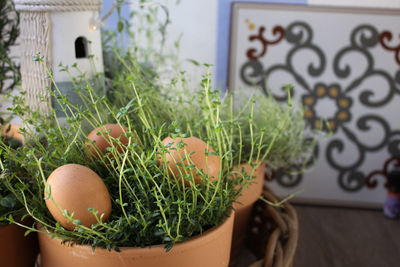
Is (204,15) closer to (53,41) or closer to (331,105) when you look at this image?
(331,105)

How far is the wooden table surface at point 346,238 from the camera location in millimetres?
772

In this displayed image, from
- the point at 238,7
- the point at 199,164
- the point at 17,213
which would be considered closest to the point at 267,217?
the point at 199,164

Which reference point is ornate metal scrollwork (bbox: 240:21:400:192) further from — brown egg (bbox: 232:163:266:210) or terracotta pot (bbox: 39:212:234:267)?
terracotta pot (bbox: 39:212:234:267)

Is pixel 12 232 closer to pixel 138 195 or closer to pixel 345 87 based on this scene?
pixel 138 195

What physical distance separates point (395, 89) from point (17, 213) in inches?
33.5

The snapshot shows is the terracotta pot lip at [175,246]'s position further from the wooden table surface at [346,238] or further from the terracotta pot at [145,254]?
the wooden table surface at [346,238]

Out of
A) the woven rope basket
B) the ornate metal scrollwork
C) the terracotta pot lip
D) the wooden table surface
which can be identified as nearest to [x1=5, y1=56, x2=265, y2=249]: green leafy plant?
the terracotta pot lip

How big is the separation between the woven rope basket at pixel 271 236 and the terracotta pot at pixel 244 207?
27 millimetres

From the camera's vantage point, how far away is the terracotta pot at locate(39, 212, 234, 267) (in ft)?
1.25

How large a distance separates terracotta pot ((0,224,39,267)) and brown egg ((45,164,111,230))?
3.3 inches

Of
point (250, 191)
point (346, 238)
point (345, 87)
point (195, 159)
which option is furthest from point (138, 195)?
point (345, 87)

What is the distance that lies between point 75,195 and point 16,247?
0.13 metres

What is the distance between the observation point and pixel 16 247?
46 centimetres

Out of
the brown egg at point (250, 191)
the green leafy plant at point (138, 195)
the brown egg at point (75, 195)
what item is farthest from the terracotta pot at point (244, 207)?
the brown egg at point (75, 195)
